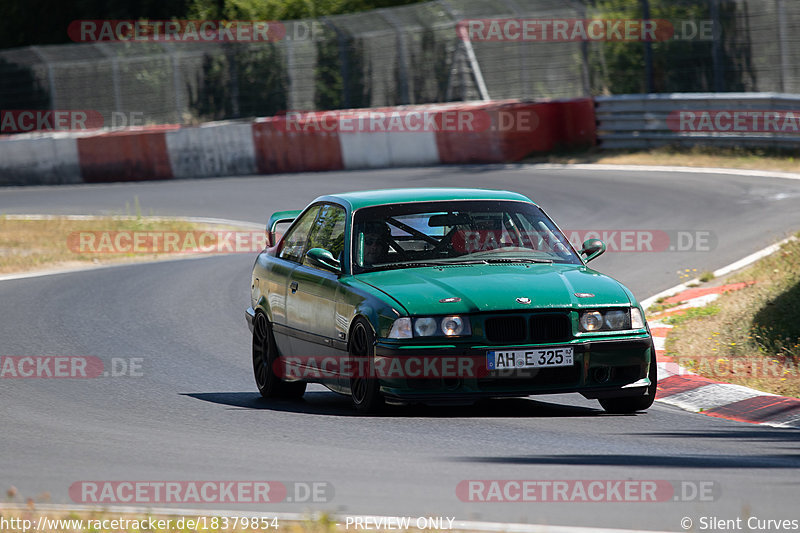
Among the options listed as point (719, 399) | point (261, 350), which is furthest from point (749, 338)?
point (261, 350)

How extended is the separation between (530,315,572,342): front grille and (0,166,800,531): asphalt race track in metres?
0.51

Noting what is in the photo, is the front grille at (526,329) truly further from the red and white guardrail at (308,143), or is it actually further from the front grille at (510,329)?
the red and white guardrail at (308,143)

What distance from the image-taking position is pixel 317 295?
9.02 m

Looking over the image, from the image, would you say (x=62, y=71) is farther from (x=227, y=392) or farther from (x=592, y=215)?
(x=227, y=392)

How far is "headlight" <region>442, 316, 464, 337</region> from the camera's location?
7859mm

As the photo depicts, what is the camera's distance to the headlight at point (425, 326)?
7.87 metres

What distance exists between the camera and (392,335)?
7883mm

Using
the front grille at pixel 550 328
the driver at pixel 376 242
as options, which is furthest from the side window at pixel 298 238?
the front grille at pixel 550 328

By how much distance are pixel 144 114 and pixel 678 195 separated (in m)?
17.7

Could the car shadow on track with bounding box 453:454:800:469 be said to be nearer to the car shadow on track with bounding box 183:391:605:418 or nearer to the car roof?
the car shadow on track with bounding box 183:391:605:418

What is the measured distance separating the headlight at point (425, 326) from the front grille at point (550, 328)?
1.95 feet

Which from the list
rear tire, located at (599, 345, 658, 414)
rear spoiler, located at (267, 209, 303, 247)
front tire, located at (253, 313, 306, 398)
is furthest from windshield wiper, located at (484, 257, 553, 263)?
rear spoiler, located at (267, 209, 303, 247)

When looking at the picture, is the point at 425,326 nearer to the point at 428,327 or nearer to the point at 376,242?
the point at 428,327

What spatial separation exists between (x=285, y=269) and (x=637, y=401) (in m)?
2.84
